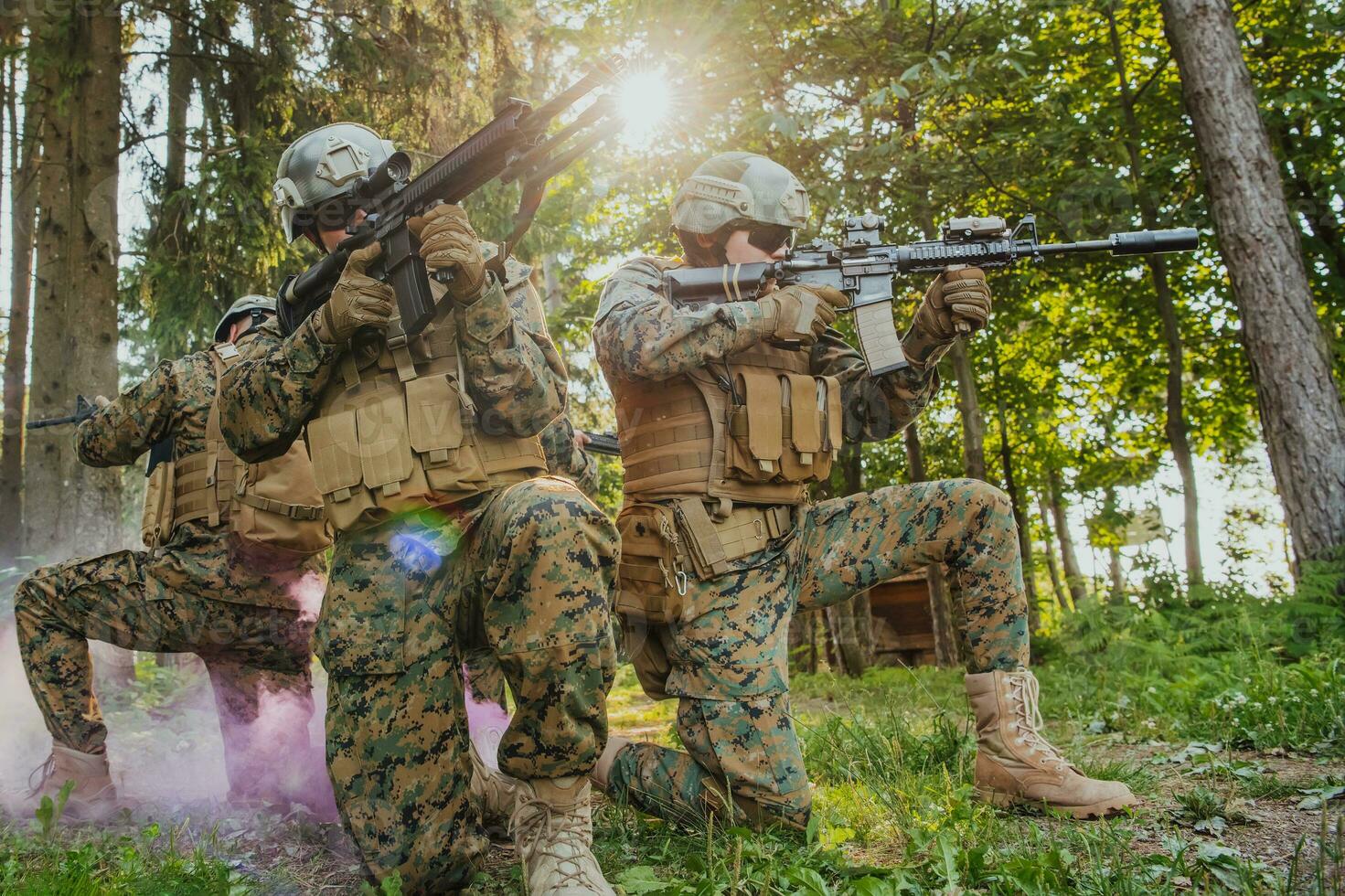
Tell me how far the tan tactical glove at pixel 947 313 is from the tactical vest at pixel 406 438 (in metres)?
1.65

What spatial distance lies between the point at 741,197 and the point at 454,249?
139 centimetres

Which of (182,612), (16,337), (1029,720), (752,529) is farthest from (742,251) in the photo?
(16,337)

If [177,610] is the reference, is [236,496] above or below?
above

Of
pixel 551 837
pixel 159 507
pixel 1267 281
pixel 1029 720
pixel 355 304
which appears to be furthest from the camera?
pixel 1267 281

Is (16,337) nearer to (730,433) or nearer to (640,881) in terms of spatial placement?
(730,433)

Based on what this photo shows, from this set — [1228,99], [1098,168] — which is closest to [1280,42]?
[1098,168]

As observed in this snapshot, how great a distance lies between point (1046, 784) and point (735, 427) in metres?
1.56

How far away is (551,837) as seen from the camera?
2699 mm

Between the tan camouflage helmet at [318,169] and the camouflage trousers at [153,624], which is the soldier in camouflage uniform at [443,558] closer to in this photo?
the tan camouflage helmet at [318,169]

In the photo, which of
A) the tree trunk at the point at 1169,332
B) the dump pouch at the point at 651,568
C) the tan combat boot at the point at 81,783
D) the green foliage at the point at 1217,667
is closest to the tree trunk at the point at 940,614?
the green foliage at the point at 1217,667

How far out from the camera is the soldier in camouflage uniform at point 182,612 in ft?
13.4

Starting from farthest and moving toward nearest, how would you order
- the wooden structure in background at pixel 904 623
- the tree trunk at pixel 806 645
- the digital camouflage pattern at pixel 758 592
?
the wooden structure in background at pixel 904 623 < the tree trunk at pixel 806 645 < the digital camouflage pattern at pixel 758 592

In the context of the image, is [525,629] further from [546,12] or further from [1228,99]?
[546,12]

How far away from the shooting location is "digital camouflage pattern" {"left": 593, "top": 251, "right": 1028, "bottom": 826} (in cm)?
337
